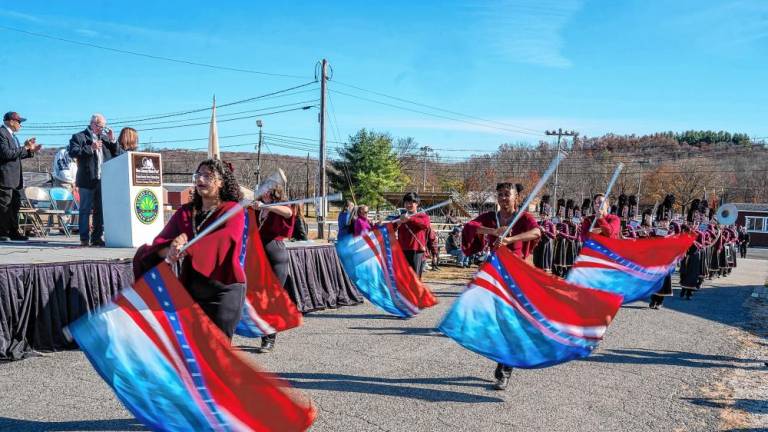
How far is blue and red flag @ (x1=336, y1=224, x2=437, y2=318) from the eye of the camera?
8438mm

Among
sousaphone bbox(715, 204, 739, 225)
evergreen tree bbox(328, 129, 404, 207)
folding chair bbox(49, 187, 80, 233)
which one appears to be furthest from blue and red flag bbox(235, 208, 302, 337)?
evergreen tree bbox(328, 129, 404, 207)

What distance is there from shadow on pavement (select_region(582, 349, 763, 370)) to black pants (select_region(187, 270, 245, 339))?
14.0 feet

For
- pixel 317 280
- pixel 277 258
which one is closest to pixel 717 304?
pixel 317 280

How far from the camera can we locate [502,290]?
5578 millimetres

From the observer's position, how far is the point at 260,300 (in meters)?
6.05

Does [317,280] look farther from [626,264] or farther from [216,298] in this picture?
[216,298]

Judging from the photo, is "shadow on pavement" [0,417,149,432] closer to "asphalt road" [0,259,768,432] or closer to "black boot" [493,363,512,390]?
"asphalt road" [0,259,768,432]

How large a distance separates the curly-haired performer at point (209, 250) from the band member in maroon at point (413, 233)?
482 centimetres

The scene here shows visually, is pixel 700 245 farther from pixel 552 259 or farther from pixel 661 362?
pixel 661 362

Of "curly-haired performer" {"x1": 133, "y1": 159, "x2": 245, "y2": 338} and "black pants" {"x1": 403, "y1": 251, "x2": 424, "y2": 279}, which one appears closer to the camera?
"curly-haired performer" {"x1": 133, "y1": 159, "x2": 245, "y2": 338}

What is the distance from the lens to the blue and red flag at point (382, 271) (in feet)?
27.7

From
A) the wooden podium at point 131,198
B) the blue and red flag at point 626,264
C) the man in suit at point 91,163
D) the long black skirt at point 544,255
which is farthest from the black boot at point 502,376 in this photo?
the long black skirt at point 544,255

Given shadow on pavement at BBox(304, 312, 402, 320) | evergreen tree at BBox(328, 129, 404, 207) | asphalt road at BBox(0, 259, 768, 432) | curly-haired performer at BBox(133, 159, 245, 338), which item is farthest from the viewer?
evergreen tree at BBox(328, 129, 404, 207)

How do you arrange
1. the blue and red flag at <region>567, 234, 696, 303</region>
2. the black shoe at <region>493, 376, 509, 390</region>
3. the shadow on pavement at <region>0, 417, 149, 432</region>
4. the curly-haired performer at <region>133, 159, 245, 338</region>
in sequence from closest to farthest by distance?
the curly-haired performer at <region>133, 159, 245, 338</region> → the shadow on pavement at <region>0, 417, 149, 432</region> → the black shoe at <region>493, 376, 509, 390</region> → the blue and red flag at <region>567, 234, 696, 303</region>
